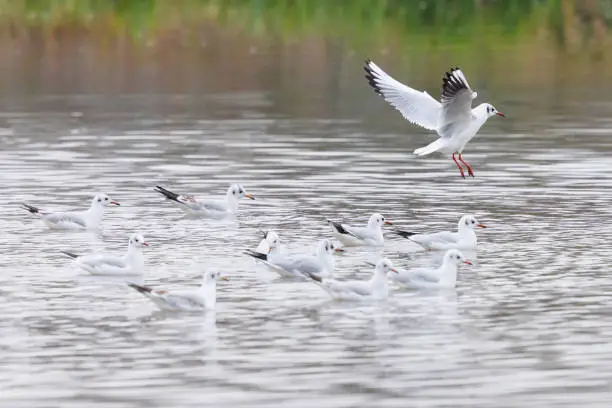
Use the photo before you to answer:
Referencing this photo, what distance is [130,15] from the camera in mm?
47062

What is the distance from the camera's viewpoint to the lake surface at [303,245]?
43.0 ft

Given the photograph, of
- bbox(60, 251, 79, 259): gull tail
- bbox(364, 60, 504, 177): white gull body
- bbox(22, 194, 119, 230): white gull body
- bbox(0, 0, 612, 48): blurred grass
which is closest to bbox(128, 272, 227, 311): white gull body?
bbox(60, 251, 79, 259): gull tail

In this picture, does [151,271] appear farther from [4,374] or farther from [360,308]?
[4,374]

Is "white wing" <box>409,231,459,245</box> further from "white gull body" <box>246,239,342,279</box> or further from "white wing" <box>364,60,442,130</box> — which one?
"white wing" <box>364,60,442,130</box>

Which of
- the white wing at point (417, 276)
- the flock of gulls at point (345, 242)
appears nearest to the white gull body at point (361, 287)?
the flock of gulls at point (345, 242)

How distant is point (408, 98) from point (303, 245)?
3.72m

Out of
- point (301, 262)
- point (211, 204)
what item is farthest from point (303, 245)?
point (211, 204)

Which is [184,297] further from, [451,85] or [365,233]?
[451,85]

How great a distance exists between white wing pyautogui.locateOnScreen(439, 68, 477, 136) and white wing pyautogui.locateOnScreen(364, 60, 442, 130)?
138 mm

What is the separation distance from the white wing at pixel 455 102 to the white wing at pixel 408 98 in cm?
14

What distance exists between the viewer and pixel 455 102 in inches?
862

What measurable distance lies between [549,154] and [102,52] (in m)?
16.8

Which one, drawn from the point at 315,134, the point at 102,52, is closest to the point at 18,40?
the point at 102,52

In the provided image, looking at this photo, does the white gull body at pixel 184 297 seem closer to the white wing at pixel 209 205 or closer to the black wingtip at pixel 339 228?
the black wingtip at pixel 339 228
